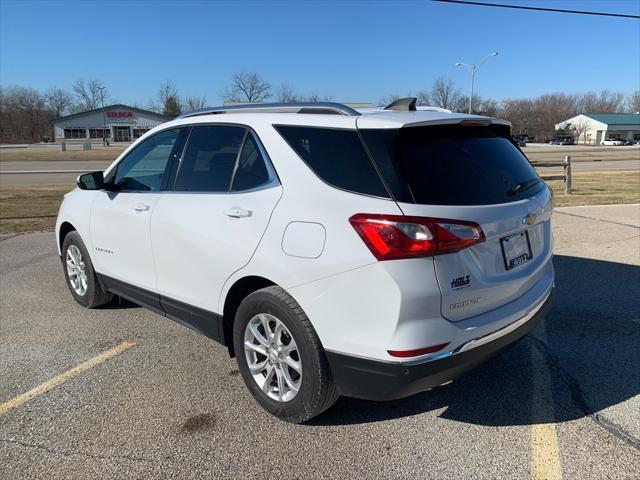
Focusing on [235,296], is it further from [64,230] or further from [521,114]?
[521,114]

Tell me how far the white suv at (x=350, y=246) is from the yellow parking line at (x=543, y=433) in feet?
1.82

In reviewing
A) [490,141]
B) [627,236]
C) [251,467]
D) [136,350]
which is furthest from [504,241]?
[627,236]

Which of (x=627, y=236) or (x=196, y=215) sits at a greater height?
(x=196, y=215)

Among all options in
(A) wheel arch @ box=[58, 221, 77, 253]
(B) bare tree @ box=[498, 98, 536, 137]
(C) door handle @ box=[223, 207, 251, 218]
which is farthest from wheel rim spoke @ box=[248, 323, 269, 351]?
(B) bare tree @ box=[498, 98, 536, 137]

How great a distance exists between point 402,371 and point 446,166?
3.53 ft

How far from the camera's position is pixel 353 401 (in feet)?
10.5

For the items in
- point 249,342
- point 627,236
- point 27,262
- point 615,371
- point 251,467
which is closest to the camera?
point 251,467

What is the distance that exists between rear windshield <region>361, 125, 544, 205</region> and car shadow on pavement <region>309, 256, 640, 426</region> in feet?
3.25

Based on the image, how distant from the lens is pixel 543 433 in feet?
9.34

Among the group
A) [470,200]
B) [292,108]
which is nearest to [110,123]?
[292,108]

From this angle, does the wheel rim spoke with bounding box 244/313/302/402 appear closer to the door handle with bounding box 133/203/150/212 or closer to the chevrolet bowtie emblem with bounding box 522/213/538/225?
the door handle with bounding box 133/203/150/212

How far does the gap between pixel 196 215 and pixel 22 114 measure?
379ft

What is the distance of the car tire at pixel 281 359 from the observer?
8.74 feet

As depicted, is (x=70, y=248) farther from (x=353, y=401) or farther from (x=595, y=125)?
(x=595, y=125)
